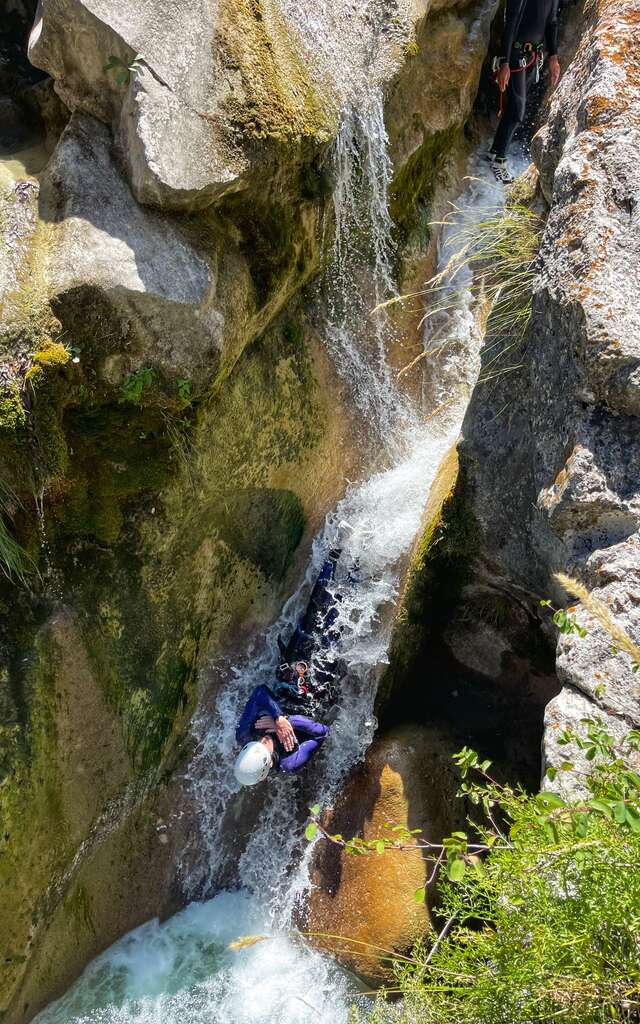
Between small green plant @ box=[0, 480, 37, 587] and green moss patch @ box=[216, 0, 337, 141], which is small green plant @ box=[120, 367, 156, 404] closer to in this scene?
small green plant @ box=[0, 480, 37, 587]

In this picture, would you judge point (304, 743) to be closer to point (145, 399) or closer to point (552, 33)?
point (145, 399)

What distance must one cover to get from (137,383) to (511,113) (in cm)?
506

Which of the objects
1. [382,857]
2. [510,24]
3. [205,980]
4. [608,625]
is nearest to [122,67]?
[608,625]

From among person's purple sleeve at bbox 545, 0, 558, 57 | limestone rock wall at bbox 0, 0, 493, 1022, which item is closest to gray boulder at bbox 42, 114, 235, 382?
limestone rock wall at bbox 0, 0, 493, 1022

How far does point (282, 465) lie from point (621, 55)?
3.54 metres

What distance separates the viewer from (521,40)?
21.8 ft

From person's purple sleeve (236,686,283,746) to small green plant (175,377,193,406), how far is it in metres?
2.59

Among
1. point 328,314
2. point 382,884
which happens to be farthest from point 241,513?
point 382,884

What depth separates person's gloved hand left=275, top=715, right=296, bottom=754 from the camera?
19.2 ft

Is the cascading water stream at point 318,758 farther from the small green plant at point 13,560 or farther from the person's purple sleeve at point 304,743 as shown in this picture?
the small green plant at point 13,560

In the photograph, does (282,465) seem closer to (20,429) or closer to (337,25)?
(20,429)

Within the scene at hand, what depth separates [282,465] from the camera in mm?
5992

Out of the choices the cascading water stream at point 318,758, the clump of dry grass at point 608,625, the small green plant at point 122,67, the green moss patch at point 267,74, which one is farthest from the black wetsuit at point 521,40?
the clump of dry grass at point 608,625

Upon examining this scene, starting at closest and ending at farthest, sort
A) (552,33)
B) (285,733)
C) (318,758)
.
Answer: (285,733) → (318,758) → (552,33)
